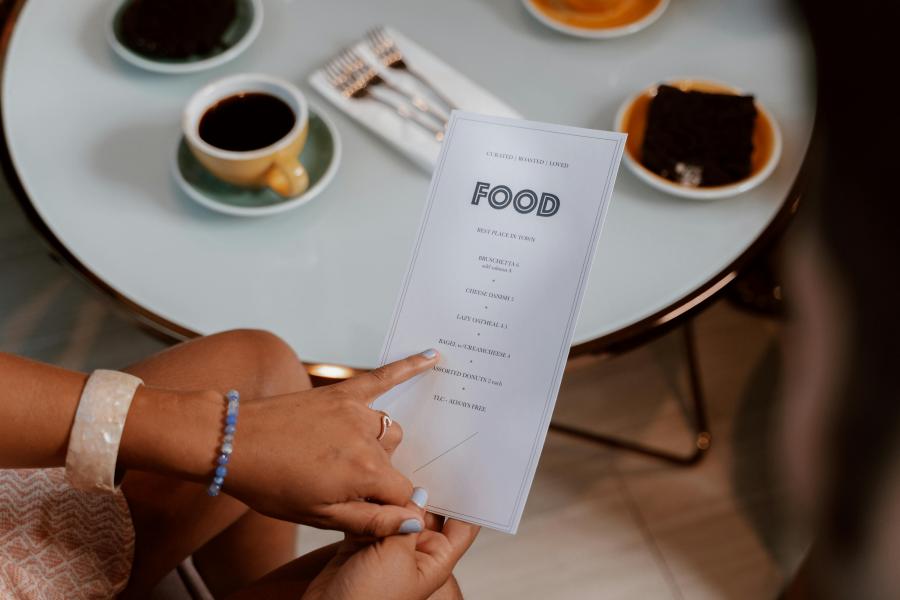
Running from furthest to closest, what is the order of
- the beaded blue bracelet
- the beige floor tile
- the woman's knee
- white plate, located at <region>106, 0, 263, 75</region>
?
the beige floor tile < white plate, located at <region>106, 0, 263, 75</region> < the woman's knee < the beaded blue bracelet

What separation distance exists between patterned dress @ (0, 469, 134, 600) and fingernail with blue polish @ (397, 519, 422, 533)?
285 millimetres

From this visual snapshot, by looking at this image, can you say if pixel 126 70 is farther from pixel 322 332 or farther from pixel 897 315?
pixel 897 315

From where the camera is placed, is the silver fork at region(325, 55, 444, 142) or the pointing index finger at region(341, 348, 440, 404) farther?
the silver fork at region(325, 55, 444, 142)

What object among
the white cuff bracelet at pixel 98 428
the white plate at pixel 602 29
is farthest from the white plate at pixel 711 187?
the white cuff bracelet at pixel 98 428

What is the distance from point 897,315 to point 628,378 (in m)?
0.58

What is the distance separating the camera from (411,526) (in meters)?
0.67

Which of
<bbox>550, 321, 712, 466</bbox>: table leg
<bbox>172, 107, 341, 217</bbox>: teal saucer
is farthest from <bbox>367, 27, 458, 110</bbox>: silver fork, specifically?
→ <bbox>550, 321, 712, 466</bbox>: table leg

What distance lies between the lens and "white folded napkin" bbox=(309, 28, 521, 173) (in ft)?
3.10

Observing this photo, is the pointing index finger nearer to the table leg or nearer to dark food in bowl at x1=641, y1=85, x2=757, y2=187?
dark food in bowl at x1=641, y1=85, x2=757, y2=187

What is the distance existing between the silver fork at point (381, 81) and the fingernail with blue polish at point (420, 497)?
443mm

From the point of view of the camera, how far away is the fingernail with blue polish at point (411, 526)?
26.4 inches

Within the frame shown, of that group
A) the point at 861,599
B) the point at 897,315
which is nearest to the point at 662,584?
the point at 861,599

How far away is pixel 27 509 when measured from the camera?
76 centimetres

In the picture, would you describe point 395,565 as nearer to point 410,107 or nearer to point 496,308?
point 496,308
